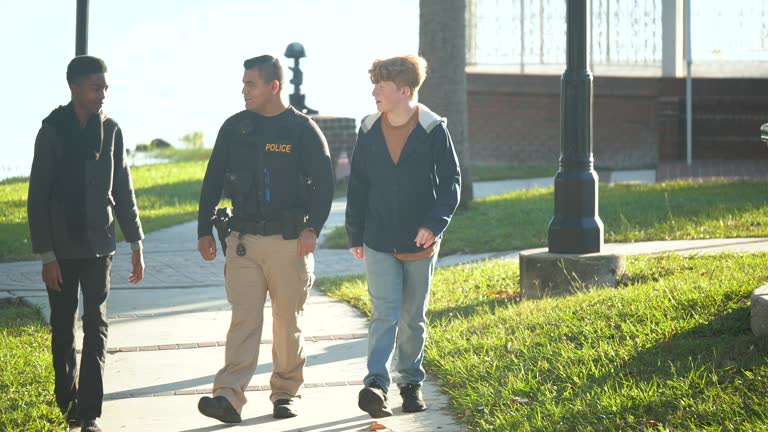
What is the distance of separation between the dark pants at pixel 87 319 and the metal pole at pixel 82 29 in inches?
153

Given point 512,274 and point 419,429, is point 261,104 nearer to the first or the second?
point 419,429

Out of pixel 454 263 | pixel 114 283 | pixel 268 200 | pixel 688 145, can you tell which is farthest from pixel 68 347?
pixel 688 145

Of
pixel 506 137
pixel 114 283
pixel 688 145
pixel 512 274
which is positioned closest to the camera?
pixel 512 274

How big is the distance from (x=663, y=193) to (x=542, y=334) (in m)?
8.07

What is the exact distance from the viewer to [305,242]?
611cm

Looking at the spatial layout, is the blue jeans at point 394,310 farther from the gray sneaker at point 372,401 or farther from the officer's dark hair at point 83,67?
the officer's dark hair at point 83,67

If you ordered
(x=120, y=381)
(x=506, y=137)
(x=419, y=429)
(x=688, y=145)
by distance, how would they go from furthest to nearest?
(x=506, y=137)
(x=688, y=145)
(x=120, y=381)
(x=419, y=429)

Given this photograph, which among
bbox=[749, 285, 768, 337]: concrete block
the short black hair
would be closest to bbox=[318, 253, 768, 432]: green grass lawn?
bbox=[749, 285, 768, 337]: concrete block

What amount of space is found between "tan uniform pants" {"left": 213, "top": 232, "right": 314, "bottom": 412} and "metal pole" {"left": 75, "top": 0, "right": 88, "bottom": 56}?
3.91 m

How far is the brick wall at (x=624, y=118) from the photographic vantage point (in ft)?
63.2

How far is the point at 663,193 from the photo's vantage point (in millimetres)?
14875

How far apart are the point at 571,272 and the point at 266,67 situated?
3414mm

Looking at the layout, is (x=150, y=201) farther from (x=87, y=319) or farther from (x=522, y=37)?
(x=87, y=319)

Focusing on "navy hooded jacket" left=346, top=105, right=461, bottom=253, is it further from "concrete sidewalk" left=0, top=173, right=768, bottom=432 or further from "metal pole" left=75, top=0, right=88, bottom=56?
"metal pole" left=75, top=0, right=88, bottom=56
